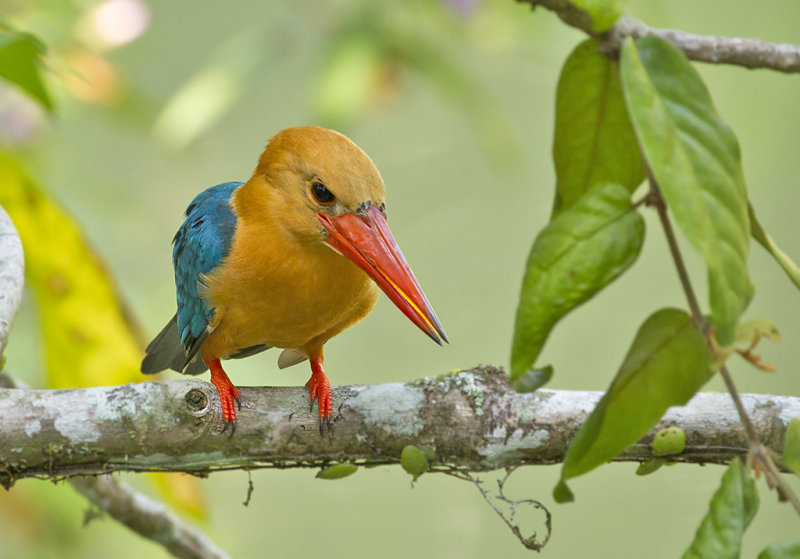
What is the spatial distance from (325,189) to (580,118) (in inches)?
33.0

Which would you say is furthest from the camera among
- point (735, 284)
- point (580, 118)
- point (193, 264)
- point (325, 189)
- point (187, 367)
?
point (187, 367)

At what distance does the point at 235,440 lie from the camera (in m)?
1.45

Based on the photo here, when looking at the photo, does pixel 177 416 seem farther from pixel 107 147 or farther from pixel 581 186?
pixel 107 147

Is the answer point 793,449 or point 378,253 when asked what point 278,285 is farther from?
point 793,449

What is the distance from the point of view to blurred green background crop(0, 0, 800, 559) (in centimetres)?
293

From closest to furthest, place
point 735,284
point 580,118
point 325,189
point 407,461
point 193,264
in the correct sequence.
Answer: point 735,284
point 580,118
point 407,461
point 325,189
point 193,264

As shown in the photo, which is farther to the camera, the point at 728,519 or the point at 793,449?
the point at 793,449

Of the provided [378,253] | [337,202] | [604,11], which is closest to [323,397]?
[378,253]

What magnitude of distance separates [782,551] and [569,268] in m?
0.32

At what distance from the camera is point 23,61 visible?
137 centimetres

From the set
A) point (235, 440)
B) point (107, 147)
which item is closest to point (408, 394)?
point (235, 440)

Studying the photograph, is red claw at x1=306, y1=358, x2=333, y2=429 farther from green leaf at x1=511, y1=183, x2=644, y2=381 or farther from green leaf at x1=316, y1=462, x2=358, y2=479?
green leaf at x1=511, y1=183, x2=644, y2=381

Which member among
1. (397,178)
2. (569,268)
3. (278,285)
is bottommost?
(397,178)

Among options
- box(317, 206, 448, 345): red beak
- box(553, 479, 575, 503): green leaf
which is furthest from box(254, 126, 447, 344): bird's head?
box(553, 479, 575, 503): green leaf
